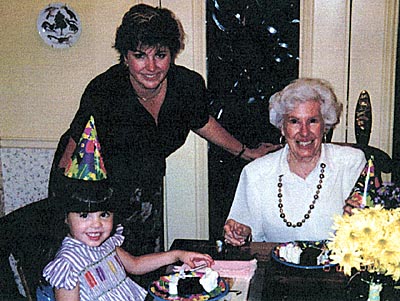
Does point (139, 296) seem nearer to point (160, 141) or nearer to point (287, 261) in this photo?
point (287, 261)

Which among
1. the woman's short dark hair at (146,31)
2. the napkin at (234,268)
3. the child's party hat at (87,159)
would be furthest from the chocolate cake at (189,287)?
the woman's short dark hair at (146,31)

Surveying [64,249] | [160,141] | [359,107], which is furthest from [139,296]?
[359,107]

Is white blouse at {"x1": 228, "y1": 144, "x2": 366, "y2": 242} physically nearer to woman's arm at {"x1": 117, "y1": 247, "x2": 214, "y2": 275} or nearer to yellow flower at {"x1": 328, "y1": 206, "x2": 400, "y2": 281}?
woman's arm at {"x1": 117, "y1": 247, "x2": 214, "y2": 275}

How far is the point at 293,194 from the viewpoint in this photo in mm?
2438

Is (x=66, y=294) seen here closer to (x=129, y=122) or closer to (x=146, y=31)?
(x=129, y=122)

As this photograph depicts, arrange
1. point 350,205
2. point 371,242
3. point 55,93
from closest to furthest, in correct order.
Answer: point 371,242 → point 350,205 → point 55,93

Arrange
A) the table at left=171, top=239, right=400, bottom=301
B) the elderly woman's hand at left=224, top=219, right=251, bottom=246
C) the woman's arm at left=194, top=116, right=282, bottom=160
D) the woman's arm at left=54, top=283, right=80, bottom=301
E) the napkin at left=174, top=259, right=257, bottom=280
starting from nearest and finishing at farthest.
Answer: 1. the table at left=171, top=239, right=400, bottom=301
2. the woman's arm at left=54, top=283, right=80, bottom=301
3. the napkin at left=174, top=259, right=257, bottom=280
4. the elderly woman's hand at left=224, top=219, right=251, bottom=246
5. the woman's arm at left=194, top=116, right=282, bottom=160

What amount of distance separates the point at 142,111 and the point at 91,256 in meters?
0.82

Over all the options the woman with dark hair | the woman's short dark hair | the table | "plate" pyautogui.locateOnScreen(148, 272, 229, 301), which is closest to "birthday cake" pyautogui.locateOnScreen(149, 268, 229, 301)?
"plate" pyautogui.locateOnScreen(148, 272, 229, 301)

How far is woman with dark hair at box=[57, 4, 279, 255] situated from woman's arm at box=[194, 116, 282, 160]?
6cm

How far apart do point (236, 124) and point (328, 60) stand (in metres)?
0.59

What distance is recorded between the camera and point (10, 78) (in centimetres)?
334

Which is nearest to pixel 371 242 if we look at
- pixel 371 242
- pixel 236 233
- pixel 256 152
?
pixel 371 242

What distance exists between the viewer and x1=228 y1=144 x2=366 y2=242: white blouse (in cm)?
240
